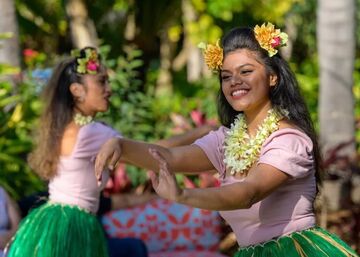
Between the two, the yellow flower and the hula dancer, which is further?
the yellow flower

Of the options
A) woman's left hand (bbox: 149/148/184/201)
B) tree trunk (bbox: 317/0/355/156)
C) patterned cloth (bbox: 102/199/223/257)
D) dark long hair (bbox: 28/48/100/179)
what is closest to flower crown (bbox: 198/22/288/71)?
woman's left hand (bbox: 149/148/184/201)

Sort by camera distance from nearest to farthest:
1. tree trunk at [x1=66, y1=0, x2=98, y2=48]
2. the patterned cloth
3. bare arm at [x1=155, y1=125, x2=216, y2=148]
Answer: bare arm at [x1=155, y1=125, x2=216, y2=148], the patterned cloth, tree trunk at [x1=66, y1=0, x2=98, y2=48]

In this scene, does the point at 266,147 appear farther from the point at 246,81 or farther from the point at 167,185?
the point at 167,185

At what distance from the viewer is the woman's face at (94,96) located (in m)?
4.40

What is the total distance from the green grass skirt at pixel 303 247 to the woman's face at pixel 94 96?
163 centimetres

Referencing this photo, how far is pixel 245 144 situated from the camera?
2957 mm

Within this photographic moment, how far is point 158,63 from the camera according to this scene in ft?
44.4

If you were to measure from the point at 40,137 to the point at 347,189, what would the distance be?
2406mm

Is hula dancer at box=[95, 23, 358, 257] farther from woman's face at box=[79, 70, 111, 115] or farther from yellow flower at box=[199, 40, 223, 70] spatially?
woman's face at box=[79, 70, 111, 115]

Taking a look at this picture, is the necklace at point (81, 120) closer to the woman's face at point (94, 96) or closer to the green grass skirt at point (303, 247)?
the woman's face at point (94, 96)

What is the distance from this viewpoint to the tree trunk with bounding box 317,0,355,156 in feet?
21.0

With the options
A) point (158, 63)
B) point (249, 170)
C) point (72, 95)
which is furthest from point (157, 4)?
point (249, 170)

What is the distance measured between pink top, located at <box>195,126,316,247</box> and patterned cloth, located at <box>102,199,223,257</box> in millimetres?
2738

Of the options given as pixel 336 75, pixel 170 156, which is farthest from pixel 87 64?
pixel 336 75
